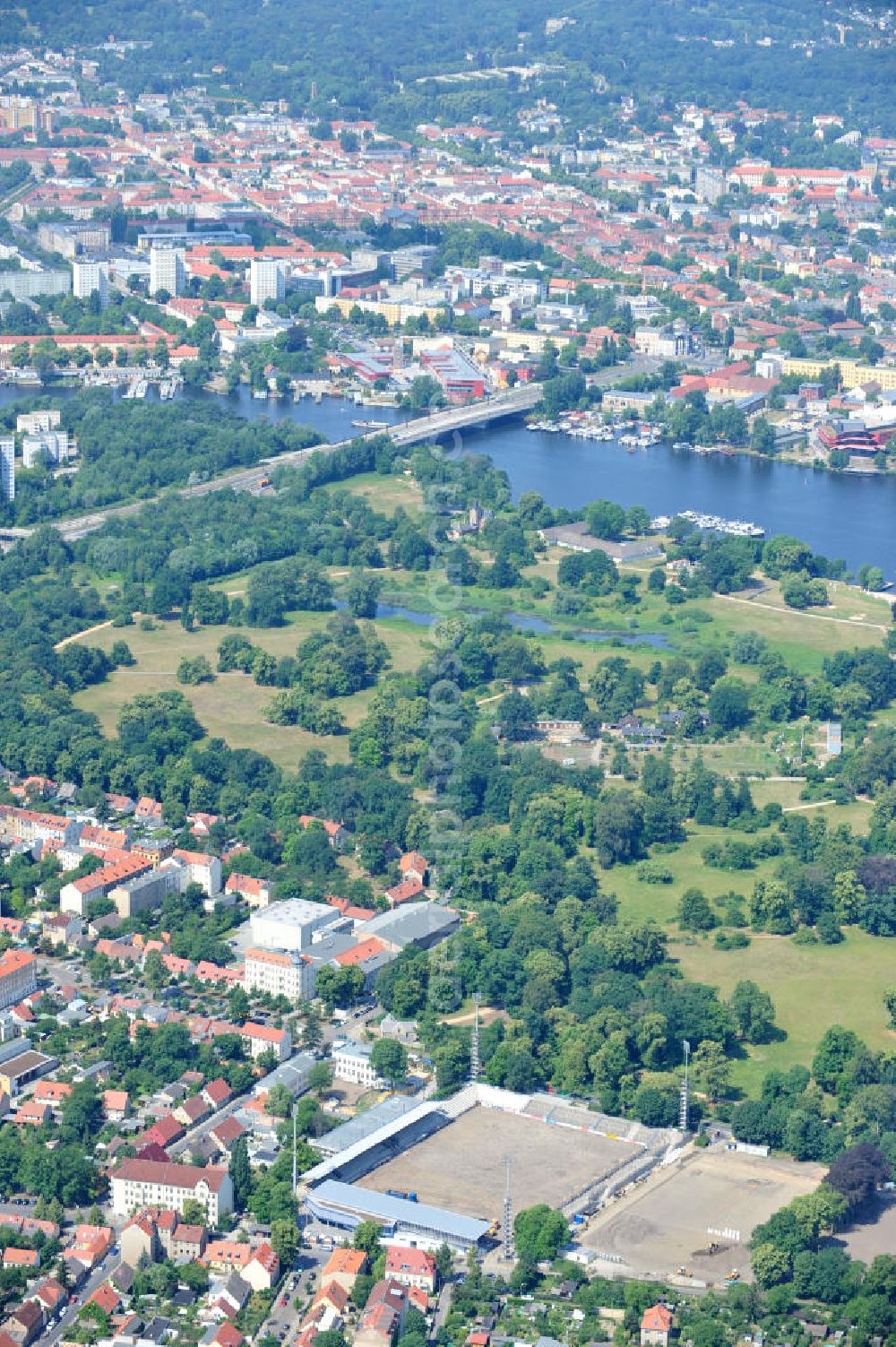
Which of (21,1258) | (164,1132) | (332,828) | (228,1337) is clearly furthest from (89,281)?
(228,1337)

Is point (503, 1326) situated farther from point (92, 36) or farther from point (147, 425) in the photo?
point (92, 36)

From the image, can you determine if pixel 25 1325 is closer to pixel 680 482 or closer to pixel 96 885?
pixel 96 885

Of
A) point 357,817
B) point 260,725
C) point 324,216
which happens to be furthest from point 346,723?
point 324,216

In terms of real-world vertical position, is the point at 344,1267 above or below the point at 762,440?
above

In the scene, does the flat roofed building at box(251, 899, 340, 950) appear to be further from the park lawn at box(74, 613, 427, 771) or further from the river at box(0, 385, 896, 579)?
the river at box(0, 385, 896, 579)

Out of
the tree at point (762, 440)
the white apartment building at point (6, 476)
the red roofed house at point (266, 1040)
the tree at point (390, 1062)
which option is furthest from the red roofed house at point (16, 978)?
the tree at point (762, 440)

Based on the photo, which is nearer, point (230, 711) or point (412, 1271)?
point (412, 1271)

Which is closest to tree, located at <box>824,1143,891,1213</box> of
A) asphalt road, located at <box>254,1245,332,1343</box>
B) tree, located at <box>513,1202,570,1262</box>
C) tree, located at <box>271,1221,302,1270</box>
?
tree, located at <box>513,1202,570,1262</box>

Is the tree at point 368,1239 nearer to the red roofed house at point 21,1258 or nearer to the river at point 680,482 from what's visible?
the red roofed house at point 21,1258
